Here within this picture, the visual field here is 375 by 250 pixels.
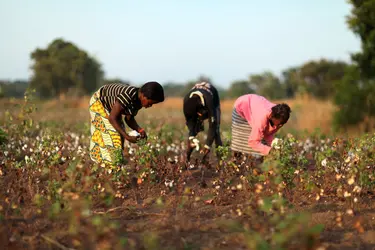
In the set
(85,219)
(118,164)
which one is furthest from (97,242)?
(118,164)

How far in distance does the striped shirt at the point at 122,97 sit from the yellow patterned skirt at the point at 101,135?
0.23ft

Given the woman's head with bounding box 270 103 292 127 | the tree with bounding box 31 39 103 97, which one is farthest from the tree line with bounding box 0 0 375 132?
the woman's head with bounding box 270 103 292 127

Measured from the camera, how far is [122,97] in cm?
472

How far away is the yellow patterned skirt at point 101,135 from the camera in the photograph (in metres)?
4.98

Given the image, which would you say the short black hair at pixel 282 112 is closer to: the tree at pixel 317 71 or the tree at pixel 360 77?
the tree at pixel 360 77

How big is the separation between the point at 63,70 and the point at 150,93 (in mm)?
38360

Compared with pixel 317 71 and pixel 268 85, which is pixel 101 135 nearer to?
pixel 317 71

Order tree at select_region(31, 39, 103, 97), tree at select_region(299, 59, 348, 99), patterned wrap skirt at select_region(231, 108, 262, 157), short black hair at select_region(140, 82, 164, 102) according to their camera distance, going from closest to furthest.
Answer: short black hair at select_region(140, 82, 164, 102) → patterned wrap skirt at select_region(231, 108, 262, 157) → tree at select_region(31, 39, 103, 97) → tree at select_region(299, 59, 348, 99)

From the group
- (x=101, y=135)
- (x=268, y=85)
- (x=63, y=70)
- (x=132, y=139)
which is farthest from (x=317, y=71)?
(x=132, y=139)

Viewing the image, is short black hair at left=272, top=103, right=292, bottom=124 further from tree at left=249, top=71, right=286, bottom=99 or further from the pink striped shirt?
tree at left=249, top=71, right=286, bottom=99

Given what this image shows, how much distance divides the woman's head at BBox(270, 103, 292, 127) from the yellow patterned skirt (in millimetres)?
1563

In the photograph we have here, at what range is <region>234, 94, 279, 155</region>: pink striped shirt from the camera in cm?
507

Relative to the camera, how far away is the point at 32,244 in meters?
3.17

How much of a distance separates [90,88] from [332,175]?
41634mm
